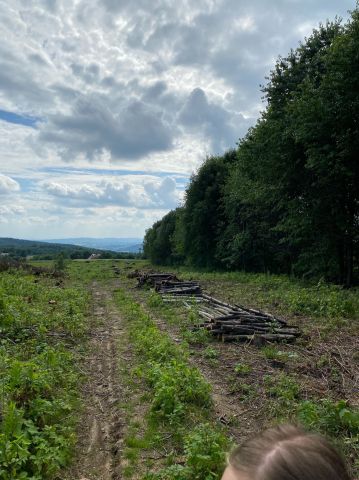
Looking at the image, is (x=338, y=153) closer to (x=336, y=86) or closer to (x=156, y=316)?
(x=336, y=86)

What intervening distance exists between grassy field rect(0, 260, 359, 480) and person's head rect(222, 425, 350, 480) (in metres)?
3.66

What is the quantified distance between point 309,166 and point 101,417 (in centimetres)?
1533

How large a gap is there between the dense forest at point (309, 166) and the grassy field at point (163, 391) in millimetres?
8096

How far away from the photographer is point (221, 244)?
3878cm

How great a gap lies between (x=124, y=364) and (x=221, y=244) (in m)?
30.0

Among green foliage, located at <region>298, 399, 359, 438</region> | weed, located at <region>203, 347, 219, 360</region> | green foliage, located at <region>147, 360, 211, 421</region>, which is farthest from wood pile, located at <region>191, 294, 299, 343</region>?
green foliage, located at <region>298, 399, 359, 438</region>

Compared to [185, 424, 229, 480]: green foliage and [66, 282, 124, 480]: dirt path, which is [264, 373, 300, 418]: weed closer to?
[185, 424, 229, 480]: green foliage

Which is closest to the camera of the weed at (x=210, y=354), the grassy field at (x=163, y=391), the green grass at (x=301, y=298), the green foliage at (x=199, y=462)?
the green foliage at (x=199, y=462)

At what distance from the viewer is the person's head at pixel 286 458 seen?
125 cm

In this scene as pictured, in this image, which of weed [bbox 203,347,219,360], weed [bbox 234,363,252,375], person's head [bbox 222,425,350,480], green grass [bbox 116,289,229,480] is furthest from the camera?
weed [bbox 203,347,219,360]

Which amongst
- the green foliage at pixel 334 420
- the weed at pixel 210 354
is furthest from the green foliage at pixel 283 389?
the weed at pixel 210 354

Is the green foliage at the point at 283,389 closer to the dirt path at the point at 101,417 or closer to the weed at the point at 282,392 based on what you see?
the weed at the point at 282,392

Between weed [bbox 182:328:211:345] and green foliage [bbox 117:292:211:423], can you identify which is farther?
weed [bbox 182:328:211:345]

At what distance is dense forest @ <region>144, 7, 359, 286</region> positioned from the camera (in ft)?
59.6
